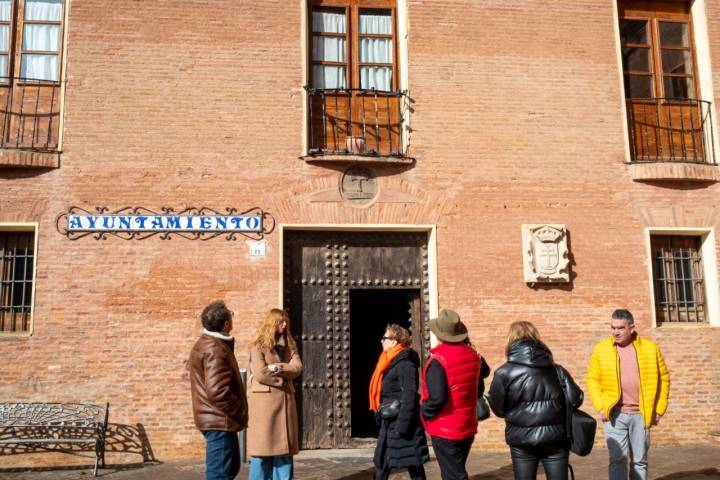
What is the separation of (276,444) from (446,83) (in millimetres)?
5932

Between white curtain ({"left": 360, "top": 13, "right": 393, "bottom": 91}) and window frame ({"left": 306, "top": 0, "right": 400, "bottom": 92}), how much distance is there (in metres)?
0.06

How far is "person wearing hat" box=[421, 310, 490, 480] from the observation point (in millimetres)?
4969

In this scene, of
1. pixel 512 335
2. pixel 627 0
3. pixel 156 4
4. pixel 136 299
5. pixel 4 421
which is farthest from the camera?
pixel 627 0

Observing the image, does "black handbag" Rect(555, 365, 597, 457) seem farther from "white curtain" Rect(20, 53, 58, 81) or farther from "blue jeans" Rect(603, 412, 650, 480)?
"white curtain" Rect(20, 53, 58, 81)

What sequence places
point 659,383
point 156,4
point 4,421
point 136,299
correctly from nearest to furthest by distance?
point 659,383 < point 4,421 < point 136,299 < point 156,4

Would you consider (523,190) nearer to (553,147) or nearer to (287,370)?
(553,147)

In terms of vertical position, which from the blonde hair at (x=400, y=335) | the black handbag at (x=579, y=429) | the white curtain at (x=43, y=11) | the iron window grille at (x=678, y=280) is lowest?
the black handbag at (x=579, y=429)

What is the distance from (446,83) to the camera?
31.8 ft

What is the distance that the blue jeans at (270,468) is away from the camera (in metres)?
5.80

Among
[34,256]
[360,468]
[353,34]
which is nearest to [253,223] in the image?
[34,256]

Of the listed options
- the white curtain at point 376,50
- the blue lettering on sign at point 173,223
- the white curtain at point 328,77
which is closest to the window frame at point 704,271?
the white curtain at point 376,50

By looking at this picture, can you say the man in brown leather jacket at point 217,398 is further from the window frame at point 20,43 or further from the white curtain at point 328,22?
the white curtain at point 328,22

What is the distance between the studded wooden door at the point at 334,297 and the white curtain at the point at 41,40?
13.3ft

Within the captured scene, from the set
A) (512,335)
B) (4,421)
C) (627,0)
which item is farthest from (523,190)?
(4,421)
